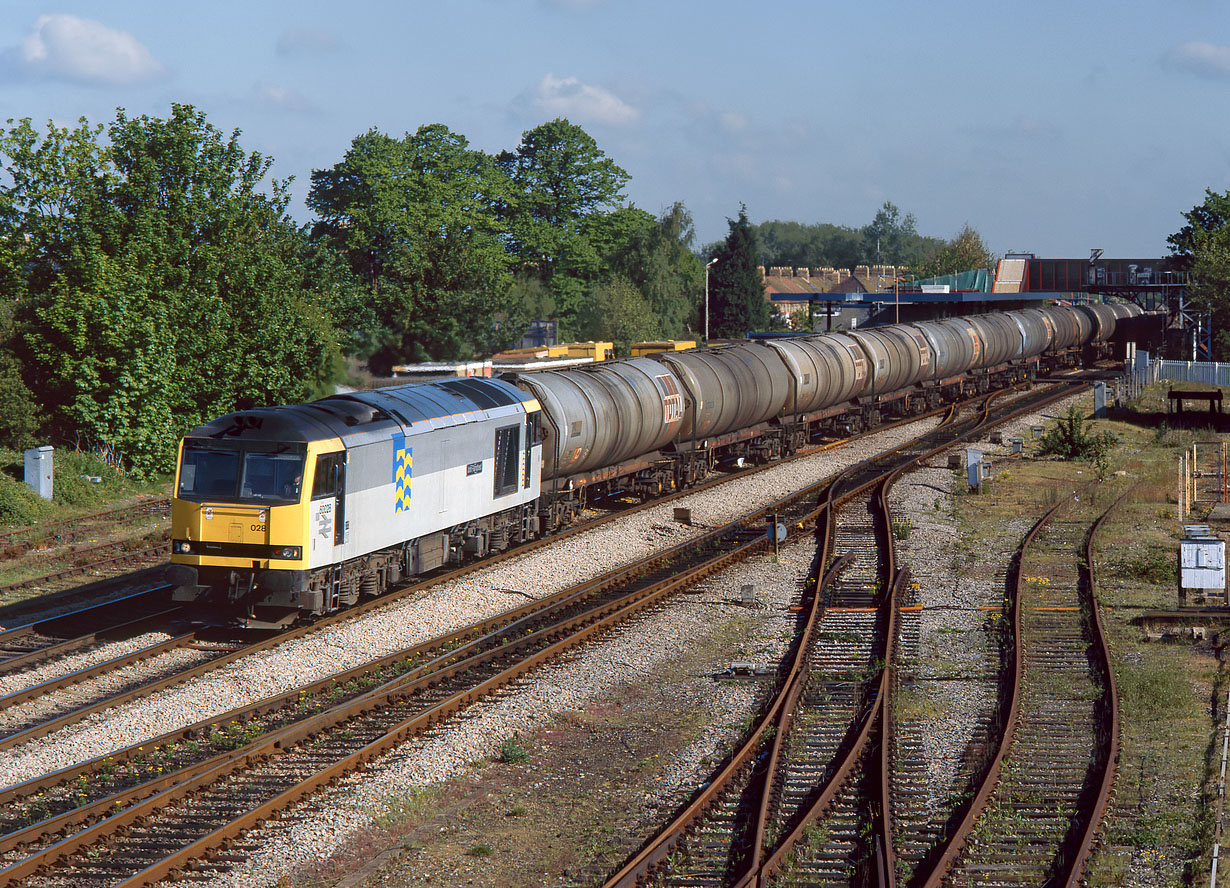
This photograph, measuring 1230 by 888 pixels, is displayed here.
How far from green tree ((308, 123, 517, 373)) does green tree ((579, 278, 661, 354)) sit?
5775mm

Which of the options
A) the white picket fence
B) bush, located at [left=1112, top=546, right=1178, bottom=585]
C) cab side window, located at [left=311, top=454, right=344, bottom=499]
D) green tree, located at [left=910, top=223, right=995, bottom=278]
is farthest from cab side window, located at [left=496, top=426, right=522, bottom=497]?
green tree, located at [left=910, top=223, right=995, bottom=278]

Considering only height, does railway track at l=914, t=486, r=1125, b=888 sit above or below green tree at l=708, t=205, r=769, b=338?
below

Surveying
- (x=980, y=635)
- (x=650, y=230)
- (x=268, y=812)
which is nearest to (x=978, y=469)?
(x=980, y=635)

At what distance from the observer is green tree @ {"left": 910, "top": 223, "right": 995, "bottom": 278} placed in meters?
148

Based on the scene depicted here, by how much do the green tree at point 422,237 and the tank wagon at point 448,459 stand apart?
51.4 ft

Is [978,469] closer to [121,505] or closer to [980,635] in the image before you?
[980,635]

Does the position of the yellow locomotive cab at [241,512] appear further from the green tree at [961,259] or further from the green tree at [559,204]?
the green tree at [961,259]

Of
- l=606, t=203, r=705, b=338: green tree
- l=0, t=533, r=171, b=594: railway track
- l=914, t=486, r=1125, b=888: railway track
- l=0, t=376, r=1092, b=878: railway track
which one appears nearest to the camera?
l=914, t=486, r=1125, b=888: railway track

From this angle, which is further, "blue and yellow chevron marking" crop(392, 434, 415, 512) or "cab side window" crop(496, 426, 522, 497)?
"cab side window" crop(496, 426, 522, 497)

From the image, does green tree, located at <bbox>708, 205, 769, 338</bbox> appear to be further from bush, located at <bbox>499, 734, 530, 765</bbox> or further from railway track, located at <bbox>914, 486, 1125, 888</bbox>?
bush, located at <bbox>499, 734, 530, 765</bbox>

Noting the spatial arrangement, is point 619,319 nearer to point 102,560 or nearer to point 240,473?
point 102,560

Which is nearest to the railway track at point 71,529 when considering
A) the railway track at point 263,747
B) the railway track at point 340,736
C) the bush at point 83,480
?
the bush at point 83,480

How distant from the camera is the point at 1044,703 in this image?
16.1m

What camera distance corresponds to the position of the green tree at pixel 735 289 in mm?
90500
